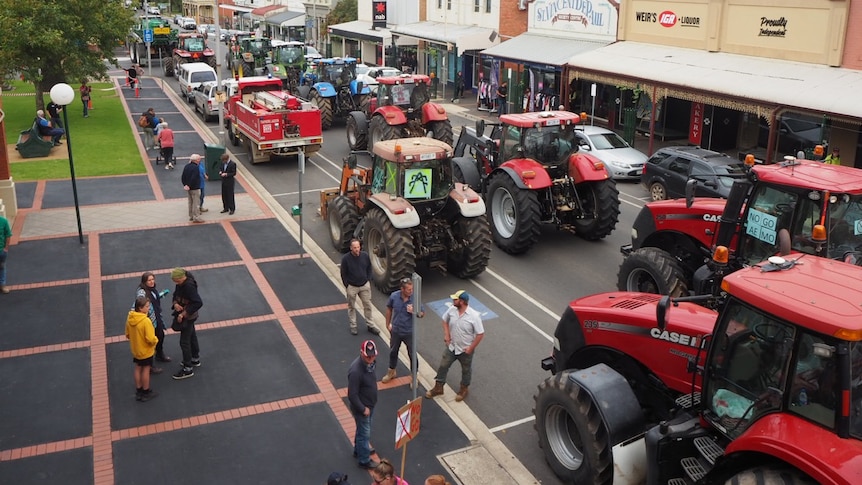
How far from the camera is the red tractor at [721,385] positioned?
5242mm

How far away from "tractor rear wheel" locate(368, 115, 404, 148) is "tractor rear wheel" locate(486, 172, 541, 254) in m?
7.76

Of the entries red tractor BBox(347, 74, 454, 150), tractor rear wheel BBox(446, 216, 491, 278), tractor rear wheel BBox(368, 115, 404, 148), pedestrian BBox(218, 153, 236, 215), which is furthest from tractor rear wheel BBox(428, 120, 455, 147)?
tractor rear wheel BBox(446, 216, 491, 278)

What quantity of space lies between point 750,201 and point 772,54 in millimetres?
14920

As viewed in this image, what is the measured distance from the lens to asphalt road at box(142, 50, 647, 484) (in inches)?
387

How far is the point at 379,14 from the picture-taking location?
48.5 meters

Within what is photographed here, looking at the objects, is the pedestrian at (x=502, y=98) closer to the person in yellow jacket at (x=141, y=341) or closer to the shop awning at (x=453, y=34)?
the shop awning at (x=453, y=34)

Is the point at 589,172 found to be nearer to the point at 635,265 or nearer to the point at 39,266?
the point at 635,265

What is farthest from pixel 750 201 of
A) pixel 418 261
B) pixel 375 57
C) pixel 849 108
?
pixel 375 57

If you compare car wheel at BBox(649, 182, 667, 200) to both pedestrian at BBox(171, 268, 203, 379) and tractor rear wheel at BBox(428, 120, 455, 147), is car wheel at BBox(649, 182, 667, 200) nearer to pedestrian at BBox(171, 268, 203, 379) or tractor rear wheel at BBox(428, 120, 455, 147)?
tractor rear wheel at BBox(428, 120, 455, 147)

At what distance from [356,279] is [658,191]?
11.1m

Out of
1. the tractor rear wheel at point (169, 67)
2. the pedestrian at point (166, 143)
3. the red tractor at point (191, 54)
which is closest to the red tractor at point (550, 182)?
the pedestrian at point (166, 143)

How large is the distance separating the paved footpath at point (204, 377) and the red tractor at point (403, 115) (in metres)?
7.33

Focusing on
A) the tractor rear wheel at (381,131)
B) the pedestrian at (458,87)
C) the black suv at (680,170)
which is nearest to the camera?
the black suv at (680,170)

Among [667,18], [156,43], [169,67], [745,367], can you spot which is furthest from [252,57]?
[745,367]
